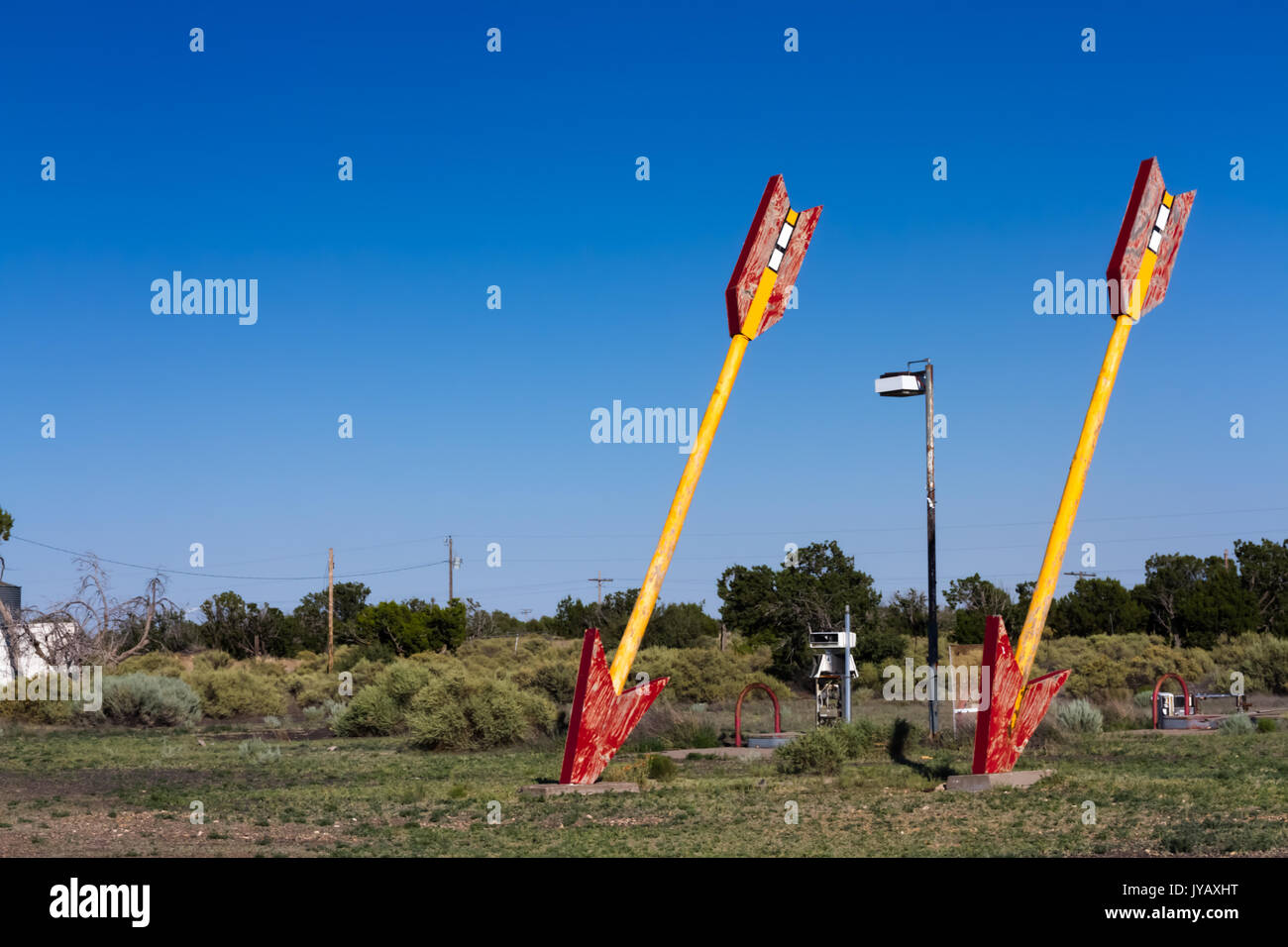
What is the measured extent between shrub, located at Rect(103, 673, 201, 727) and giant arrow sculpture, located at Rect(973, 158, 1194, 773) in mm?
20377

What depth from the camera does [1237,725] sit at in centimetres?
→ 2183

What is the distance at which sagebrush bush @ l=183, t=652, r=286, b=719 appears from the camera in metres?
31.9

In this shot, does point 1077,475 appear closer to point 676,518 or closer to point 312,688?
point 676,518

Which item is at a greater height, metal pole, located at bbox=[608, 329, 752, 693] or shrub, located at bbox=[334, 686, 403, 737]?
metal pole, located at bbox=[608, 329, 752, 693]

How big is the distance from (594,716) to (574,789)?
900mm

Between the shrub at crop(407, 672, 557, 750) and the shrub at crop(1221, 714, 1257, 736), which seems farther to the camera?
the shrub at crop(407, 672, 557, 750)

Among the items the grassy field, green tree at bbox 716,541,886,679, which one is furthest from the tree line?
the grassy field

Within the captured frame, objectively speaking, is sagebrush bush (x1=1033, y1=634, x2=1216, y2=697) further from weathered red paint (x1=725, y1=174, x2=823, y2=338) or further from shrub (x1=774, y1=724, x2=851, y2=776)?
weathered red paint (x1=725, y1=174, x2=823, y2=338)

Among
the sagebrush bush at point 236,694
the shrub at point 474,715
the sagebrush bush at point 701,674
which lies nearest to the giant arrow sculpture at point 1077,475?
the shrub at point 474,715

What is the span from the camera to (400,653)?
52062mm
